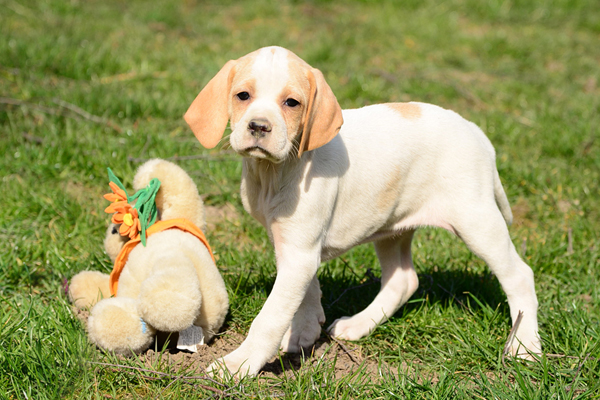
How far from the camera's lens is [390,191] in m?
3.15

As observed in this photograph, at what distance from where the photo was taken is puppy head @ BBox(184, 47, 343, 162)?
8.41 ft

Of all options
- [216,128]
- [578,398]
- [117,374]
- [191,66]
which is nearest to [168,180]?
[216,128]

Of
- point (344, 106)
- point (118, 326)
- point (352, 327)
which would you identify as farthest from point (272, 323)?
point (344, 106)

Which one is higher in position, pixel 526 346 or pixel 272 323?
pixel 272 323

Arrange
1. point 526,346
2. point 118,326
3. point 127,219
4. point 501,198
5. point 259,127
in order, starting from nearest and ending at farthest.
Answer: point 259,127 < point 118,326 < point 127,219 < point 526,346 < point 501,198

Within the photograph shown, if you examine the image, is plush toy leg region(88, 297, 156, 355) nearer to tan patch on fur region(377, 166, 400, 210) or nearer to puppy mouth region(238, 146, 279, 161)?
puppy mouth region(238, 146, 279, 161)

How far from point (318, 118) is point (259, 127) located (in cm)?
33

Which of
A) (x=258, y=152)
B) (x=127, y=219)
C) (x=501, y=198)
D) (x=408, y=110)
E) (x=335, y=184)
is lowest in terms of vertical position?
(x=501, y=198)

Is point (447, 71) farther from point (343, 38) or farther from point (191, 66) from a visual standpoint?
point (191, 66)

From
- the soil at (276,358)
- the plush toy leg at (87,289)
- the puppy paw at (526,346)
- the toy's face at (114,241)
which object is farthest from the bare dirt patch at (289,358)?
the puppy paw at (526,346)

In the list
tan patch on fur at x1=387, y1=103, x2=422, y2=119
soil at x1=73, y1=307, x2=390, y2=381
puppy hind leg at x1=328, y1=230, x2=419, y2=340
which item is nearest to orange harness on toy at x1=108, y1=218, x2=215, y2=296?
soil at x1=73, y1=307, x2=390, y2=381

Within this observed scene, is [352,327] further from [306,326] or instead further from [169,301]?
[169,301]

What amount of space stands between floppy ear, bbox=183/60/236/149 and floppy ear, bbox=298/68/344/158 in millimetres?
375

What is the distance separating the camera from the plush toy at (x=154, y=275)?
2750 millimetres
